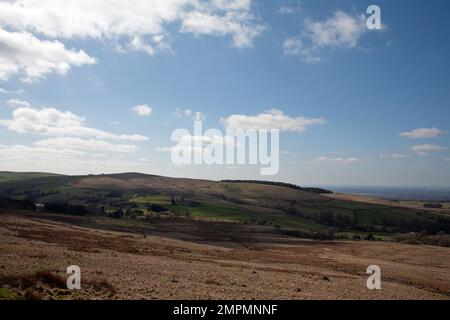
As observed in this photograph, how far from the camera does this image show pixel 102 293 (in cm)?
2183

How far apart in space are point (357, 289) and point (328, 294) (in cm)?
497

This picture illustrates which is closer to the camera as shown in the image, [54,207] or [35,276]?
[35,276]

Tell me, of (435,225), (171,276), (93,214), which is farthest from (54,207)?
(435,225)

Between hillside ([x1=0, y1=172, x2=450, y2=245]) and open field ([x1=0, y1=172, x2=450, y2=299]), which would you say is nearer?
open field ([x1=0, y1=172, x2=450, y2=299])

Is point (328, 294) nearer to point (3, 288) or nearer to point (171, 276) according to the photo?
point (171, 276)

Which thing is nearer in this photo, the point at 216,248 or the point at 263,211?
the point at 216,248

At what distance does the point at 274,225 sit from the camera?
120m

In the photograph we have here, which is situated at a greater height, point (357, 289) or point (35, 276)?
point (35, 276)

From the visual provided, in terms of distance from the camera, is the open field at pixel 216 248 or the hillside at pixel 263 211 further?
the hillside at pixel 263 211

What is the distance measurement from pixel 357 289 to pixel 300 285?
444 centimetres

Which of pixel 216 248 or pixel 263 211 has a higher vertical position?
pixel 216 248

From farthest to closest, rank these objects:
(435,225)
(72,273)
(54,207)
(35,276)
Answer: (435,225) → (54,207) → (72,273) → (35,276)
